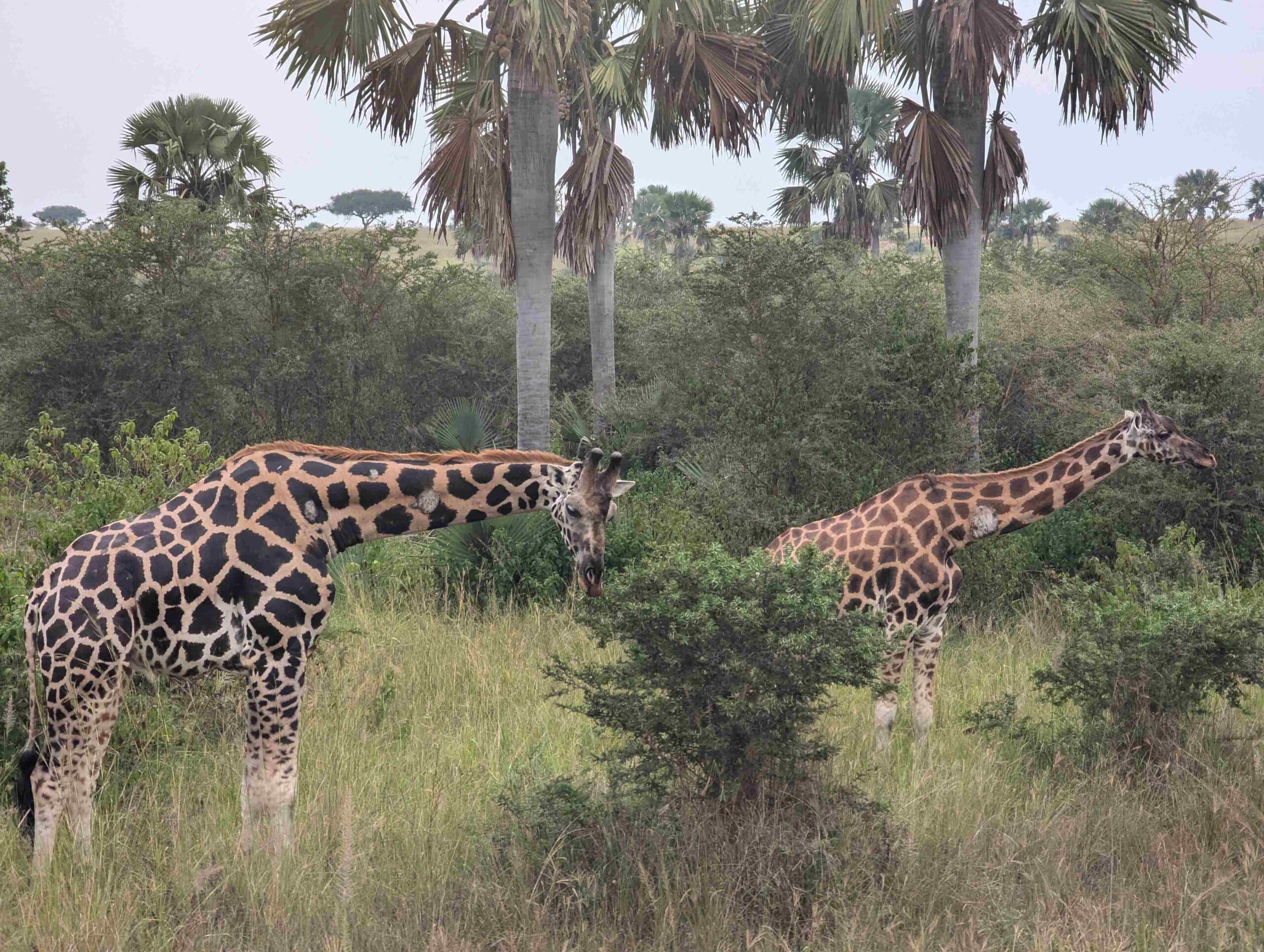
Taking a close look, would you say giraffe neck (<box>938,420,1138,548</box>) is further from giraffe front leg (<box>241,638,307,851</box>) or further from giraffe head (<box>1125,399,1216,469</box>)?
giraffe front leg (<box>241,638,307,851</box>)

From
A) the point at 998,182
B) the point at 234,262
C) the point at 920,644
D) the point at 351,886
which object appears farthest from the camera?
the point at 234,262

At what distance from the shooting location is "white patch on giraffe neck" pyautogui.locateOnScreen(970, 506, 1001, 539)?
6.81 meters

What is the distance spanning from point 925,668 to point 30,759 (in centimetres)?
489

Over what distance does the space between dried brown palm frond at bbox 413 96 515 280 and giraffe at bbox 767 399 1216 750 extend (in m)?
7.62

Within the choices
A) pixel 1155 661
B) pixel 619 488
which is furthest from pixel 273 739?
pixel 1155 661

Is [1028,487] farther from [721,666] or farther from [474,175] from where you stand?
[474,175]

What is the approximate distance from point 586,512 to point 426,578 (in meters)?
6.20

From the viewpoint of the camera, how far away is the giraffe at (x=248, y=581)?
447 centimetres

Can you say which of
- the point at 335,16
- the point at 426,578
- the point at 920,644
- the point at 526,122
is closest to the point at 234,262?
the point at 335,16

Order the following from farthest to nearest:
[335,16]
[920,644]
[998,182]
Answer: [998,182] → [335,16] → [920,644]

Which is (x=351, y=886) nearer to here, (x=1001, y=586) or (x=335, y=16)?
(x=1001, y=586)

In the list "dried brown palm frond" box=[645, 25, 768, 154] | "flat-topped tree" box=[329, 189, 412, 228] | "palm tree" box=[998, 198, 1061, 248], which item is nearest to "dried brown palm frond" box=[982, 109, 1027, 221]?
"dried brown palm frond" box=[645, 25, 768, 154]

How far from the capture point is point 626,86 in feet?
50.5

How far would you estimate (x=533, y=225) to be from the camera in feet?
41.6
